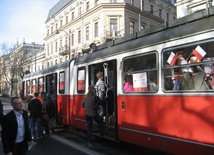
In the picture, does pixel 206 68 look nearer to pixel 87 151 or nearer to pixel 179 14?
pixel 87 151

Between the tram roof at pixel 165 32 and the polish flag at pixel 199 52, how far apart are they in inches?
14.2

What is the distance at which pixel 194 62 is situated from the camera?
5.57 metres

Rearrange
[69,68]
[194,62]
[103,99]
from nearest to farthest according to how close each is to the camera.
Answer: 1. [194,62]
2. [103,99]
3. [69,68]

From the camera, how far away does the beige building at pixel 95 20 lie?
45.0 metres

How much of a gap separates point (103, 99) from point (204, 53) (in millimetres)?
4283

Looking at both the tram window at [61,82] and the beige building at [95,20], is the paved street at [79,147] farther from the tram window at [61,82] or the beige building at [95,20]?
the beige building at [95,20]

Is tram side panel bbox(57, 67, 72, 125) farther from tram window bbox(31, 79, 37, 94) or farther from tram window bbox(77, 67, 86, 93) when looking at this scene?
tram window bbox(31, 79, 37, 94)

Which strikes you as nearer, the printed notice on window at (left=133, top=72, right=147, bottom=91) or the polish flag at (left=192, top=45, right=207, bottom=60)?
the polish flag at (left=192, top=45, right=207, bottom=60)

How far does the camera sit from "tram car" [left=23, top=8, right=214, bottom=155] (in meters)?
5.34

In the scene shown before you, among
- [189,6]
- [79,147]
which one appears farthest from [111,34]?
[79,147]

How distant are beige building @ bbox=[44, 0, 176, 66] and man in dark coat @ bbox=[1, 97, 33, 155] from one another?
3698cm

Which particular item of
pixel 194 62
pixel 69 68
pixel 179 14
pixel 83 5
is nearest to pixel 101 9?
pixel 83 5

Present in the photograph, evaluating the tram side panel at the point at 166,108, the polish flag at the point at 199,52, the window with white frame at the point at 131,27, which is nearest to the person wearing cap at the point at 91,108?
the tram side panel at the point at 166,108

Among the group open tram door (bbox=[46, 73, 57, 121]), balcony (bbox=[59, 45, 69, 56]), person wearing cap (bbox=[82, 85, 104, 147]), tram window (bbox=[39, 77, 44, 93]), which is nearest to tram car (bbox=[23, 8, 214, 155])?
person wearing cap (bbox=[82, 85, 104, 147])
